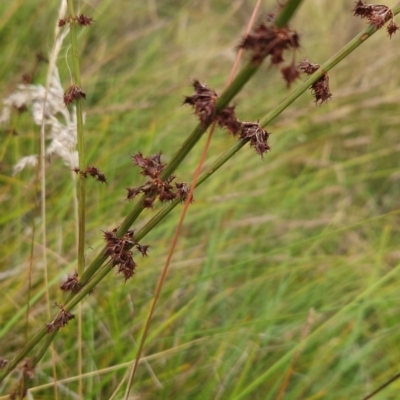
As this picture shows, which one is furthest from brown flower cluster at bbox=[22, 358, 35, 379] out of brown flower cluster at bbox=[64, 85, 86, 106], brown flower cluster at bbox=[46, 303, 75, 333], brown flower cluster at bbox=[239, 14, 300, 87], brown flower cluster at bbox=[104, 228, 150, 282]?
brown flower cluster at bbox=[239, 14, 300, 87]

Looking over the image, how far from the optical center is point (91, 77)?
2154 mm

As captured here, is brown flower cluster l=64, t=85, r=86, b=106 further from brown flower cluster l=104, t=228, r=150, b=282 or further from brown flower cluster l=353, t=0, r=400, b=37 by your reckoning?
brown flower cluster l=353, t=0, r=400, b=37

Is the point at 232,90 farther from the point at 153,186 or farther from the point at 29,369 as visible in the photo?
the point at 29,369

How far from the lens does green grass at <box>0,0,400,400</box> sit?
1170mm

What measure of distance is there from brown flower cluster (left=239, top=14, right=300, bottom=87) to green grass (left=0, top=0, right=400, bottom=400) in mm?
670

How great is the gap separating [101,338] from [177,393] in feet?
0.69

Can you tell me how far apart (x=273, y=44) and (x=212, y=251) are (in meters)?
1.09

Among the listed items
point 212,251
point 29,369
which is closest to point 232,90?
point 29,369

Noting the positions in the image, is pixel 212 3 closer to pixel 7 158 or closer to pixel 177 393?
pixel 7 158

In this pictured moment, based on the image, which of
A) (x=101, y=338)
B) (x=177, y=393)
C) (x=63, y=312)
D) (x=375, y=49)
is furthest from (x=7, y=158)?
(x=375, y=49)

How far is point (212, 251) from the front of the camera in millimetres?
1445

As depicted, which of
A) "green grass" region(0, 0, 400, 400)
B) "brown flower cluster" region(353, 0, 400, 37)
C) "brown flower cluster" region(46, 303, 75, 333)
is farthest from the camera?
"green grass" region(0, 0, 400, 400)

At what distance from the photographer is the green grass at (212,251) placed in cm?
117

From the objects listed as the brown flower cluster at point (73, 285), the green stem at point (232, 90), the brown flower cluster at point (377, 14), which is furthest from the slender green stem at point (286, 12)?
the brown flower cluster at point (73, 285)
